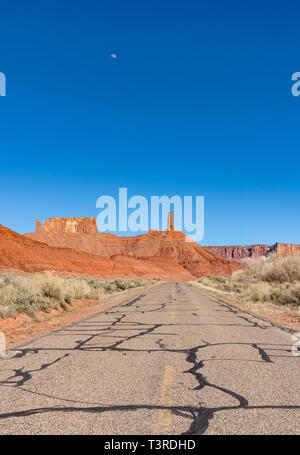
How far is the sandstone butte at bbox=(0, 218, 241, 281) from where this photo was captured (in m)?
58.2

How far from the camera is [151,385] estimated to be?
5344 mm

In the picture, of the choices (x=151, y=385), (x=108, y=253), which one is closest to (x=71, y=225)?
(x=108, y=253)

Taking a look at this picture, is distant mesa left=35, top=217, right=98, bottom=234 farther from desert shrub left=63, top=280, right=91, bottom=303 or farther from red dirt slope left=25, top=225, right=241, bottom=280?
desert shrub left=63, top=280, right=91, bottom=303

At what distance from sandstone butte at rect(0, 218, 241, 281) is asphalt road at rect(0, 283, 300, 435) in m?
42.5

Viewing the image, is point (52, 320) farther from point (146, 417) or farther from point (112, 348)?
point (146, 417)

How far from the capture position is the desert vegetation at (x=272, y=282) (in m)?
22.2

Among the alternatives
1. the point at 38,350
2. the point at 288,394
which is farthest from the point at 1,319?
the point at 288,394

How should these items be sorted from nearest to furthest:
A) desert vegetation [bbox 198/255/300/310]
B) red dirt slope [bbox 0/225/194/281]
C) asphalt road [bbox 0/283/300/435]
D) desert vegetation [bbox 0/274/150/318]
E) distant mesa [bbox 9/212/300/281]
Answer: asphalt road [bbox 0/283/300/435]
desert vegetation [bbox 0/274/150/318]
desert vegetation [bbox 198/255/300/310]
red dirt slope [bbox 0/225/194/281]
distant mesa [bbox 9/212/300/281]

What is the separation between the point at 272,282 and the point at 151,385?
3628 cm

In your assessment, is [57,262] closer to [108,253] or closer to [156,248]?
[108,253]

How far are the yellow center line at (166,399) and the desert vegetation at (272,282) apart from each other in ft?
51.7

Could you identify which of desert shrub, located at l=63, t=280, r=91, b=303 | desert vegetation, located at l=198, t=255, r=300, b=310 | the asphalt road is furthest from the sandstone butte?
the asphalt road

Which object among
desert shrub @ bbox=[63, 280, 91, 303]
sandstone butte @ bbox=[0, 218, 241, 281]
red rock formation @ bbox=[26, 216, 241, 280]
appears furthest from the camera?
red rock formation @ bbox=[26, 216, 241, 280]
